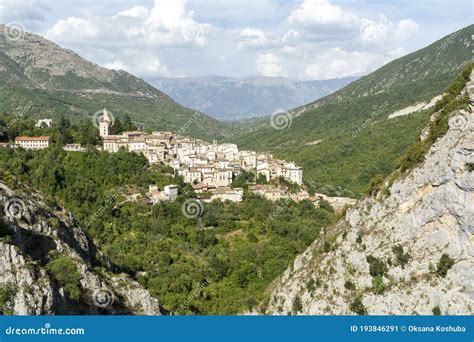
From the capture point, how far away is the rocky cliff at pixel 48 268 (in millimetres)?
22078

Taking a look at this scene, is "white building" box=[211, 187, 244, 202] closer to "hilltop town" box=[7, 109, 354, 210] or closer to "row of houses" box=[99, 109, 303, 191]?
"hilltop town" box=[7, 109, 354, 210]

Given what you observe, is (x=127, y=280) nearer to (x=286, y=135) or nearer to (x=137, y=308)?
(x=137, y=308)

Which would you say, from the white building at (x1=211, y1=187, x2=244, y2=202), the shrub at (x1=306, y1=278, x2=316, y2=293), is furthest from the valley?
the shrub at (x1=306, y1=278, x2=316, y2=293)

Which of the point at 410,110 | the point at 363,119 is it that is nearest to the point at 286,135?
the point at 363,119

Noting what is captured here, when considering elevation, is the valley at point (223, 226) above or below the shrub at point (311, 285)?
above

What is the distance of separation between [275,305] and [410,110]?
110 metres

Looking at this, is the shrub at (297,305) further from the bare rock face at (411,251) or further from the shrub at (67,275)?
the shrub at (67,275)

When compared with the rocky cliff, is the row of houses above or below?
above

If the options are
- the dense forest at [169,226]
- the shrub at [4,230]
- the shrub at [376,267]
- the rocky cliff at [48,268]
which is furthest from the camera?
the dense forest at [169,226]

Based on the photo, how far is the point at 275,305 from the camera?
33594 millimetres

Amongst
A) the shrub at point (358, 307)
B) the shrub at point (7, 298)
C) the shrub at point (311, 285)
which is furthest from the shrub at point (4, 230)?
the shrub at point (358, 307)

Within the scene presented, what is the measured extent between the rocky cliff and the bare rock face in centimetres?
997

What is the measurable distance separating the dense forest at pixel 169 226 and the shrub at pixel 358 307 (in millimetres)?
9205

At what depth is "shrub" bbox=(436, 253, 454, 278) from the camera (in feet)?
88.0
